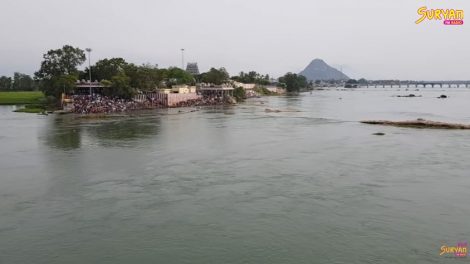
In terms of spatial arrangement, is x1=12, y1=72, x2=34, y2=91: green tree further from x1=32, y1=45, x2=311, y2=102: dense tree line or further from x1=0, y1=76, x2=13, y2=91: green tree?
x1=32, y1=45, x2=311, y2=102: dense tree line

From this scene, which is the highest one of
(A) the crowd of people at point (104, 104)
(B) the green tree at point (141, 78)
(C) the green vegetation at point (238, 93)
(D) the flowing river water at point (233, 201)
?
(B) the green tree at point (141, 78)

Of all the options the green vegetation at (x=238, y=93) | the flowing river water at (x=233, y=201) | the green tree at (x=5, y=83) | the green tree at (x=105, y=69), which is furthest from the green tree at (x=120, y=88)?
the green tree at (x=5, y=83)

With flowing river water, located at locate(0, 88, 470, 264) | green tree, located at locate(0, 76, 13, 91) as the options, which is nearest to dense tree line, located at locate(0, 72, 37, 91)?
green tree, located at locate(0, 76, 13, 91)

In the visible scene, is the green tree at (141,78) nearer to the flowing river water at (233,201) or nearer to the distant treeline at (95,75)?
the distant treeline at (95,75)

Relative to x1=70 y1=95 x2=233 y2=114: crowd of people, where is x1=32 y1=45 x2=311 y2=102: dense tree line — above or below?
above

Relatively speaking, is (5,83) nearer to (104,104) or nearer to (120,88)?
(120,88)

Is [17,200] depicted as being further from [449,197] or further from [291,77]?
[291,77]

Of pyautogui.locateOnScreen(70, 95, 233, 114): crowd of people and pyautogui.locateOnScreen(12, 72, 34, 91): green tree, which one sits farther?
pyautogui.locateOnScreen(12, 72, 34, 91): green tree

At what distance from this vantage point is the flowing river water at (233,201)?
34.6ft

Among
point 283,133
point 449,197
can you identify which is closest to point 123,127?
point 283,133

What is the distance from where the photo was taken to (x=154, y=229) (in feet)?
38.6

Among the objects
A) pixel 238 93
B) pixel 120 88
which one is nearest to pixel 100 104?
pixel 120 88

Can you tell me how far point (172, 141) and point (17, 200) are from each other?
13.9 m

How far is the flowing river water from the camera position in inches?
415
